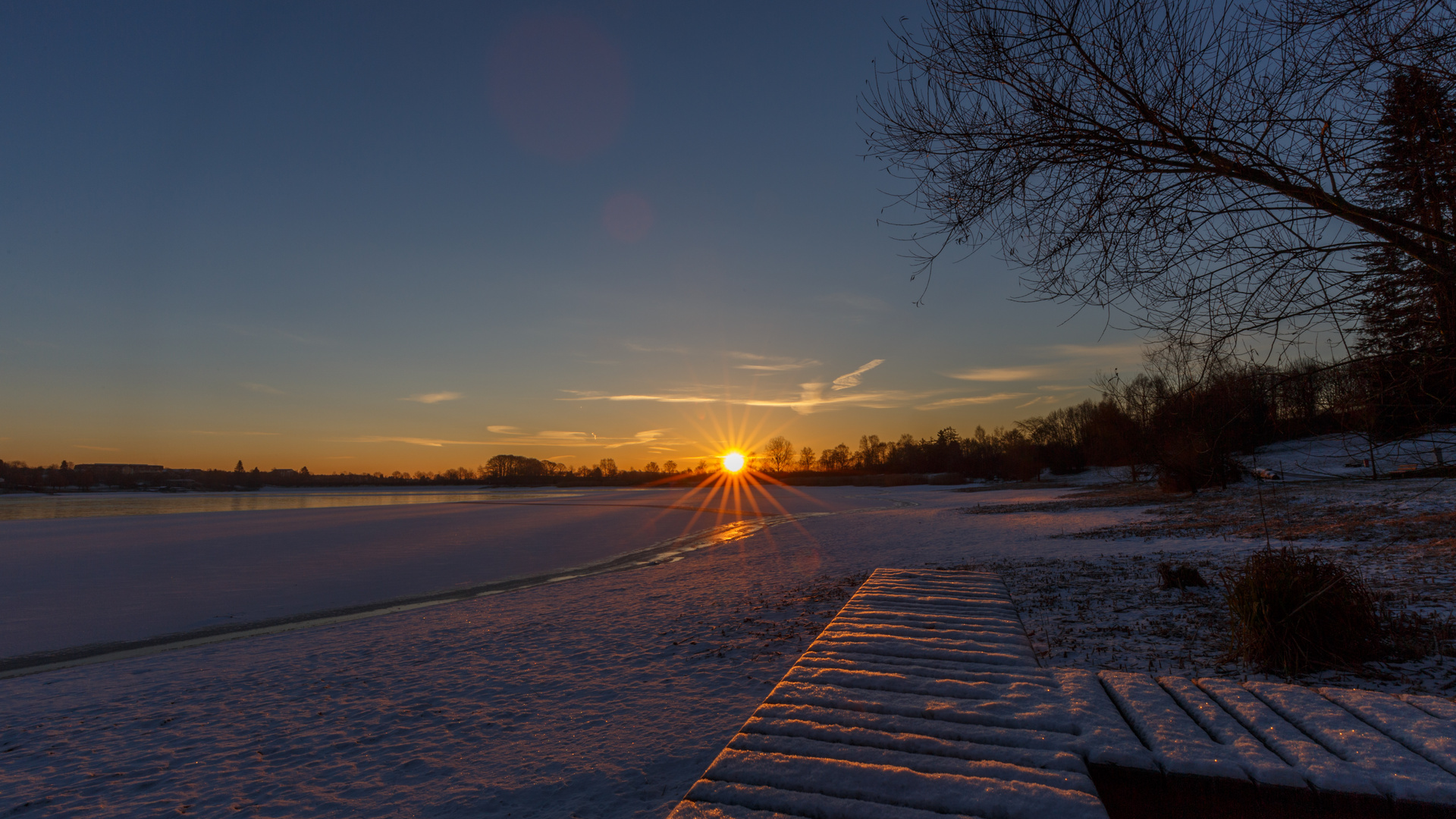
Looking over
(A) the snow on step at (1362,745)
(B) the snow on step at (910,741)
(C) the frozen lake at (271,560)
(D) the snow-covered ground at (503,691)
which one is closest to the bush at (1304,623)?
(D) the snow-covered ground at (503,691)

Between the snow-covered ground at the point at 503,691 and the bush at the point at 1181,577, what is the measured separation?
0.75 ft

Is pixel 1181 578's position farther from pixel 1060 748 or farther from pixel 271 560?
pixel 271 560

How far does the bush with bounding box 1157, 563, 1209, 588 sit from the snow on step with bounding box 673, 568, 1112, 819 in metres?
5.12

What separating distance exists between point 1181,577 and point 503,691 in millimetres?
7935

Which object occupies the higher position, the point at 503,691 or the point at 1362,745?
the point at 1362,745

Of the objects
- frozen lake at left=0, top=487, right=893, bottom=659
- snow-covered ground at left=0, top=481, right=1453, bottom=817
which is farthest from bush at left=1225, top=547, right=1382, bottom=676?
frozen lake at left=0, top=487, right=893, bottom=659

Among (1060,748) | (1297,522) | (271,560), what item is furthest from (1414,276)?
(271,560)

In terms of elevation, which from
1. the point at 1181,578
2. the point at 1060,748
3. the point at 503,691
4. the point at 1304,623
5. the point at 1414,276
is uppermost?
the point at 1414,276

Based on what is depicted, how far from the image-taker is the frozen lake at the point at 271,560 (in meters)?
10.4

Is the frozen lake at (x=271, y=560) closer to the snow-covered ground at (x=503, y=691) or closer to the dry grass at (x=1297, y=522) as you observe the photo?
the snow-covered ground at (x=503, y=691)

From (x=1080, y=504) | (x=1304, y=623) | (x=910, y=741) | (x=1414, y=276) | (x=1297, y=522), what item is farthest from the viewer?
(x=1080, y=504)

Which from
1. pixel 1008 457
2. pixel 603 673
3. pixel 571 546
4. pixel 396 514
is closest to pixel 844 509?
pixel 571 546

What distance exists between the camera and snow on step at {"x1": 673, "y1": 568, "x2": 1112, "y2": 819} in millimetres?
2189

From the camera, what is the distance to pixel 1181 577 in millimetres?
7766
